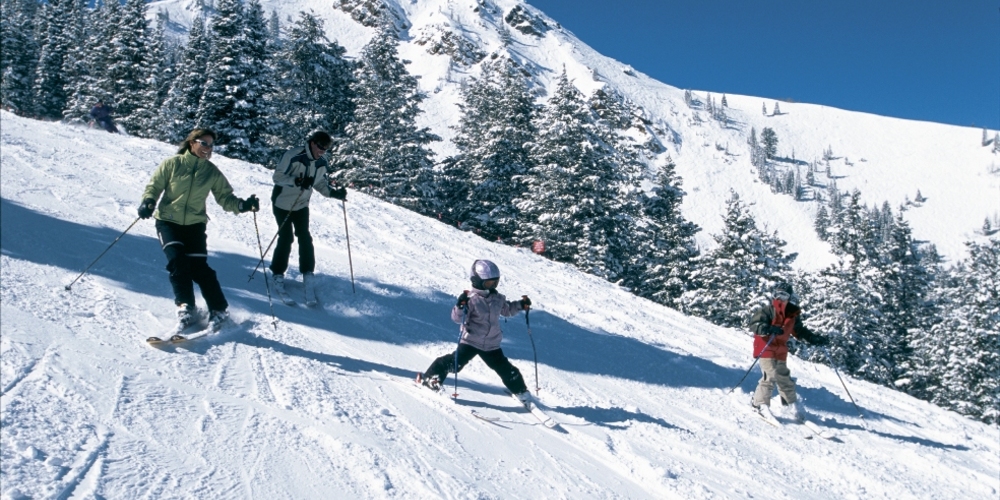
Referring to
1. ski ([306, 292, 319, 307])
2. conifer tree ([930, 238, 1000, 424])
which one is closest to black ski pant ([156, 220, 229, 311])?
ski ([306, 292, 319, 307])

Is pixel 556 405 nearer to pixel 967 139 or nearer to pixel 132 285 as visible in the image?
pixel 132 285

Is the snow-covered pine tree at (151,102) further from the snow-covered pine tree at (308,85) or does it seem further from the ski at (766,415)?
the ski at (766,415)

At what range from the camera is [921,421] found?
9.02 m

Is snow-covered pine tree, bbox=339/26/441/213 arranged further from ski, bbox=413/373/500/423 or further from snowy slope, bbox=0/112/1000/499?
ski, bbox=413/373/500/423

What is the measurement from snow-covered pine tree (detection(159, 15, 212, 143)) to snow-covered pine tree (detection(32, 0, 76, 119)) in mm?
12852

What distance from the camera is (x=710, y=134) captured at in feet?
500

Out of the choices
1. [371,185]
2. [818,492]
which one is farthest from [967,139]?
[818,492]

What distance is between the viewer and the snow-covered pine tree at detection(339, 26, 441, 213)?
2881 cm

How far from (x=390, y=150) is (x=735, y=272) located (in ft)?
58.1

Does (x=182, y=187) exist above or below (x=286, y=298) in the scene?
above

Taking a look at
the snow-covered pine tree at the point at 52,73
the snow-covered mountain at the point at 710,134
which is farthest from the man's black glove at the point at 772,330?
the snow-covered mountain at the point at 710,134

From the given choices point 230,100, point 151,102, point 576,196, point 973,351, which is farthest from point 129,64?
point 973,351

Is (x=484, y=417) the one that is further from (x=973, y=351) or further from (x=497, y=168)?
(x=973, y=351)

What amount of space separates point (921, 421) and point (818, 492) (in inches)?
199
